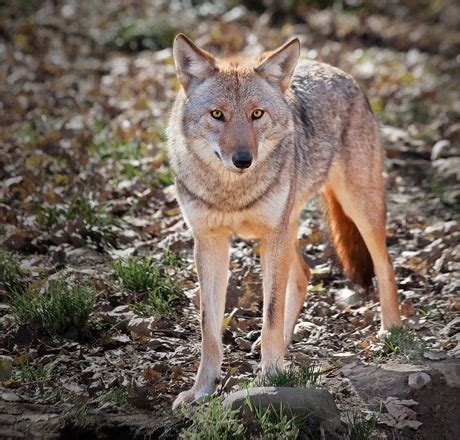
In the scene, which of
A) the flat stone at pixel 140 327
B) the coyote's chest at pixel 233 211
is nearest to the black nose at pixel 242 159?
the coyote's chest at pixel 233 211

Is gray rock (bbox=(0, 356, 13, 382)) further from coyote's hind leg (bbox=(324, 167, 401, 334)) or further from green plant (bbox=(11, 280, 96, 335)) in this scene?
coyote's hind leg (bbox=(324, 167, 401, 334))

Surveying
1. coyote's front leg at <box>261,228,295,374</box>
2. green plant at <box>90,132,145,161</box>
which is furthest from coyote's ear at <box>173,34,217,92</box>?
green plant at <box>90,132,145,161</box>

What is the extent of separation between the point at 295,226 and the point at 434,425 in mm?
1785

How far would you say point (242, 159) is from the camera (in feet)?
15.1

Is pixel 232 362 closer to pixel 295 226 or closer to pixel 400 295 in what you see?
pixel 295 226

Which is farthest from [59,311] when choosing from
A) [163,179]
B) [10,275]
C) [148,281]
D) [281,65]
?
[163,179]

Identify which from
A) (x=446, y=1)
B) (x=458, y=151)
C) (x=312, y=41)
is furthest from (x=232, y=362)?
(x=446, y=1)

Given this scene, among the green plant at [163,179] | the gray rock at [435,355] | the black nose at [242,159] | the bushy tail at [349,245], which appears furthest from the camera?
the green plant at [163,179]

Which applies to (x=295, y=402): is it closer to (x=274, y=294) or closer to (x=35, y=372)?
(x=274, y=294)

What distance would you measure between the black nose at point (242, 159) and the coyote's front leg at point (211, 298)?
0.65 m

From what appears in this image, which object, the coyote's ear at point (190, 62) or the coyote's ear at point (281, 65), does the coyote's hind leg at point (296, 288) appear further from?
the coyote's ear at point (190, 62)

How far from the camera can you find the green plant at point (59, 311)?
5336 mm

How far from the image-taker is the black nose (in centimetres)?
461

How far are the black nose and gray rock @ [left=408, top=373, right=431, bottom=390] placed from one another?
5.16 feet
